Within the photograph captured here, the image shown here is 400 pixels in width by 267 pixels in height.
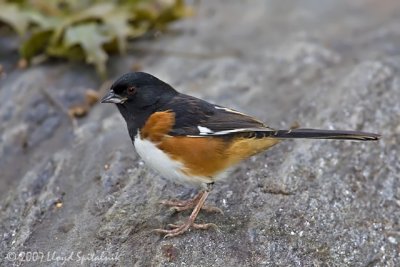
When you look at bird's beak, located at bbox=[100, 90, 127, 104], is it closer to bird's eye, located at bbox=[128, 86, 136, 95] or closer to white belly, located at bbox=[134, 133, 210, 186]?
bird's eye, located at bbox=[128, 86, 136, 95]

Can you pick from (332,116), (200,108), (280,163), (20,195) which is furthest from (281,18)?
(20,195)

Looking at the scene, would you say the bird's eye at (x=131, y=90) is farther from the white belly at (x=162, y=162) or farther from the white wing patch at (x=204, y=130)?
the white wing patch at (x=204, y=130)

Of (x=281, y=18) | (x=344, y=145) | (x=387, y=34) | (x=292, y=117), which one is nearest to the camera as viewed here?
(x=344, y=145)

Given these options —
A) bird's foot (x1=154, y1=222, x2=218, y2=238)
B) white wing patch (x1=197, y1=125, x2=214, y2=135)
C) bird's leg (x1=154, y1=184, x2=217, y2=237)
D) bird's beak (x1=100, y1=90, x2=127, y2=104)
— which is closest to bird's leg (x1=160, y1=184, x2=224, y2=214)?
bird's leg (x1=154, y1=184, x2=217, y2=237)

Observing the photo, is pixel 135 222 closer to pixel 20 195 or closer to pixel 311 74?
pixel 20 195

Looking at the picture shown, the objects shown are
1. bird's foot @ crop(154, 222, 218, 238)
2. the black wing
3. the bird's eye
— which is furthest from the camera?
the bird's eye
